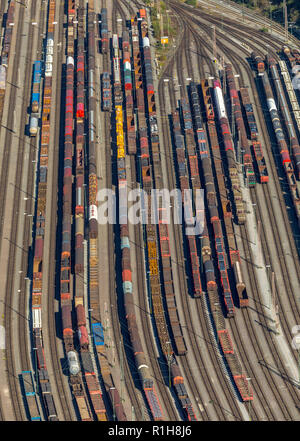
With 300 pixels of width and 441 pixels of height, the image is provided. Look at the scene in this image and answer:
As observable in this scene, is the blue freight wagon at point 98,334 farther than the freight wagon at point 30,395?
Yes

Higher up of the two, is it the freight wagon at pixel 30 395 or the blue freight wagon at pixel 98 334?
the blue freight wagon at pixel 98 334

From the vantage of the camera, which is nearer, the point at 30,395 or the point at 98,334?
the point at 30,395

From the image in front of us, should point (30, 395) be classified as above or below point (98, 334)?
below

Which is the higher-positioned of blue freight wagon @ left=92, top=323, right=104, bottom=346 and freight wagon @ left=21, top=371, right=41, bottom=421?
blue freight wagon @ left=92, top=323, right=104, bottom=346

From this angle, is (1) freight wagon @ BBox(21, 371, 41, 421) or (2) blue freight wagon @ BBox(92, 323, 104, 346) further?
(2) blue freight wagon @ BBox(92, 323, 104, 346)
